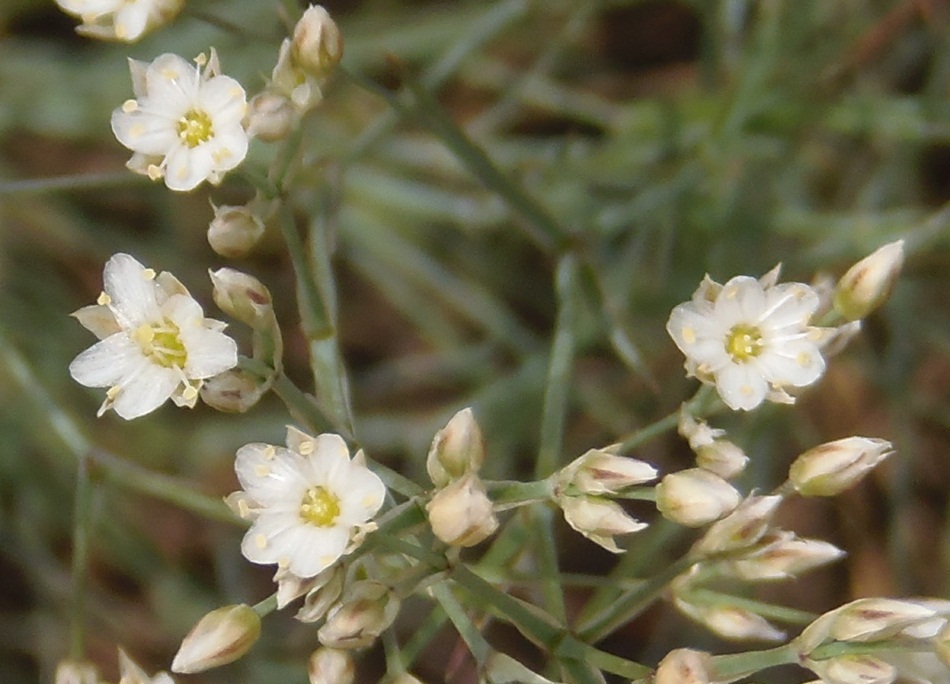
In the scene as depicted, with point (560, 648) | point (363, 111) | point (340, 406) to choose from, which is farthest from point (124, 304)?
point (363, 111)

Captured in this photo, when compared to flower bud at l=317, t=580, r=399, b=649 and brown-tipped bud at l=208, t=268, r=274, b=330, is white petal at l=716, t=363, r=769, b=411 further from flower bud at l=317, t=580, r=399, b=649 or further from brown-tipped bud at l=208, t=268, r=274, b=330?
brown-tipped bud at l=208, t=268, r=274, b=330

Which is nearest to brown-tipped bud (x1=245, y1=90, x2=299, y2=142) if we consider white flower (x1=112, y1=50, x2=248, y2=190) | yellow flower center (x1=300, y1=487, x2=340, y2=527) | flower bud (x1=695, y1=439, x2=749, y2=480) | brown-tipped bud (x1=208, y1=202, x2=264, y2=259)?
white flower (x1=112, y1=50, x2=248, y2=190)

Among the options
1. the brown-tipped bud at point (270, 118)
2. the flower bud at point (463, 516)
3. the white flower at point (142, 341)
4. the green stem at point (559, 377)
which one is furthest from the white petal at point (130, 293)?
the green stem at point (559, 377)

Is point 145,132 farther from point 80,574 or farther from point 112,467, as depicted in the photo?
point 80,574

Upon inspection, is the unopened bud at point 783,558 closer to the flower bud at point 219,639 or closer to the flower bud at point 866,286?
the flower bud at point 866,286

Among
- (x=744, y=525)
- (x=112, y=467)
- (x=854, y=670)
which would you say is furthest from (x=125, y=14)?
(x=854, y=670)
